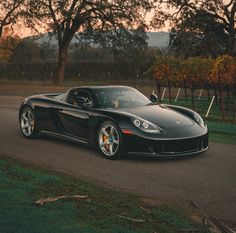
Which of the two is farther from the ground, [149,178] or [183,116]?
[183,116]

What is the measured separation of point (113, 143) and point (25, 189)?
252 centimetres

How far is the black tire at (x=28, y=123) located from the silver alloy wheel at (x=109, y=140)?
7.64 ft

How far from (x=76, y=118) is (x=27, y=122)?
6.15 feet

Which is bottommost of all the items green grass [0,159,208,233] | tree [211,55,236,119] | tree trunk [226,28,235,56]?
green grass [0,159,208,233]

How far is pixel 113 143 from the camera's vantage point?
8.38 m

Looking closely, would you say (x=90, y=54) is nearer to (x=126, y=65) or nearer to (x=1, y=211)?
(x=126, y=65)

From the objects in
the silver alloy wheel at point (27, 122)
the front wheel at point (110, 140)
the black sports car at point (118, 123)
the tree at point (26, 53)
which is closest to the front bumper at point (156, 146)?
the black sports car at point (118, 123)

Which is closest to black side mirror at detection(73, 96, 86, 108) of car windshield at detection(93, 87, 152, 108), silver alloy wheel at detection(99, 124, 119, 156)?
car windshield at detection(93, 87, 152, 108)

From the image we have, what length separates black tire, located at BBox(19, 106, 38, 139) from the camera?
34.2 ft

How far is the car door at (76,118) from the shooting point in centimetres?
901

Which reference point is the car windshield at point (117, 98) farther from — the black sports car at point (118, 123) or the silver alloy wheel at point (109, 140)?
the silver alloy wheel at point (109, 140)

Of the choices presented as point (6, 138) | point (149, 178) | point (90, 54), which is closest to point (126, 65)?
point (90, 54)

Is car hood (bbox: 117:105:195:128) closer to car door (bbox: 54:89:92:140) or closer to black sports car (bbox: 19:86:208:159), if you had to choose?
black sports car (bbox: 19:86:208:159)

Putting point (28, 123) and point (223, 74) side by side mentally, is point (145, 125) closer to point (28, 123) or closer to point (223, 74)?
point (28, 123)
